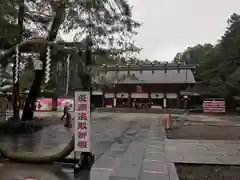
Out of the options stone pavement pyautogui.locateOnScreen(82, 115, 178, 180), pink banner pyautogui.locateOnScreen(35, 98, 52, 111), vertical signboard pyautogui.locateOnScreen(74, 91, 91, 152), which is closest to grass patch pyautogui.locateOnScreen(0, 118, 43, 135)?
stone pavement pyautogui.locateOnScreen(82, 115, 178, 180)

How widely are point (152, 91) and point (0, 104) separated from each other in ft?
87.7

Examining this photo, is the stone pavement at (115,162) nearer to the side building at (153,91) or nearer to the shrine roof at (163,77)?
the side building at (153,91)

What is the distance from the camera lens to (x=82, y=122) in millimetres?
6414

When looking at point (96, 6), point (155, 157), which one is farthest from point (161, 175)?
point (96, 6)

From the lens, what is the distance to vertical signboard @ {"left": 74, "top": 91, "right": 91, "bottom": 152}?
6.37m

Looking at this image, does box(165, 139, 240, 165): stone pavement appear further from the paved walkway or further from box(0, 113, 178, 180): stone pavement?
box(0, 113, 178, 180): stone pavement

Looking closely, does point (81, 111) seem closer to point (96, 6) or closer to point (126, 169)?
point (126, 169)

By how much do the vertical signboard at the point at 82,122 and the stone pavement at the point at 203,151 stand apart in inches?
103

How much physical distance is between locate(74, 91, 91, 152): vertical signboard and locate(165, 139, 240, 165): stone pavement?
262 cm

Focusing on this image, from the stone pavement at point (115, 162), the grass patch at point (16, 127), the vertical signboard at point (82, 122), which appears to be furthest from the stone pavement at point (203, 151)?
the grass patch at point (16, 127)

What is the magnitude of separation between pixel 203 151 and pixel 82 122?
4.60 metres

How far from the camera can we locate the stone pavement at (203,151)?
7734 mm

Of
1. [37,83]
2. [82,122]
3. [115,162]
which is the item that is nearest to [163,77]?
[37,83]

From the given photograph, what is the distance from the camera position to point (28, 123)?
13547 mm
